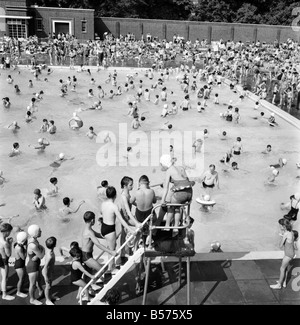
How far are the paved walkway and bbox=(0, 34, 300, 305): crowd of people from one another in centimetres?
24

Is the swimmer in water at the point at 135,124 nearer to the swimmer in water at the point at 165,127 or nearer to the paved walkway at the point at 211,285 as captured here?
the swimmer in water at the point at 165,127

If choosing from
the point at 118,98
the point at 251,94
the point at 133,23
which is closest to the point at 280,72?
the point at 251,94

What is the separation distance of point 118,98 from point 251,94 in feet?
27.3

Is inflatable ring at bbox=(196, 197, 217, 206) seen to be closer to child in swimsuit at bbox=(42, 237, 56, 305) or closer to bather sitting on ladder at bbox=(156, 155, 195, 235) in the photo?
bather sitting on ladder at bbox=(156, 155, 195, 235)

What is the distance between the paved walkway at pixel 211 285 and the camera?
21.2 feet

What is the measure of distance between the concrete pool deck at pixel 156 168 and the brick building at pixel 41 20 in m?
17.2

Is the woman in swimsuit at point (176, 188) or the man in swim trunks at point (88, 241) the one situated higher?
the woman in swimsuit at point (176, 188)

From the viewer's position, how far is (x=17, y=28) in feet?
132

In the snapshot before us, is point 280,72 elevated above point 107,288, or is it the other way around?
point 280,72

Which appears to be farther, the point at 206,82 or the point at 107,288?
the point at 206,82

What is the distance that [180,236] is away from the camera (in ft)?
20.3

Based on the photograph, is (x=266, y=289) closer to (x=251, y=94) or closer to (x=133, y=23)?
(x=251, y=94)
